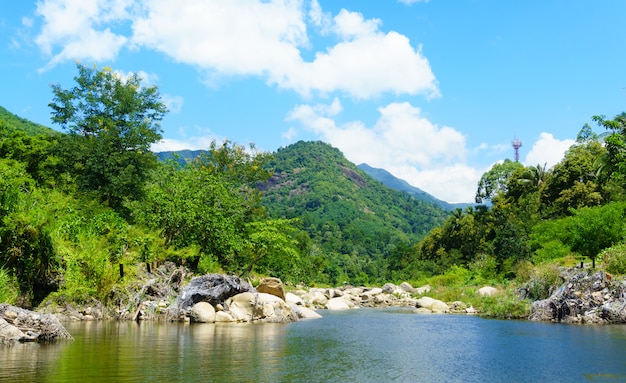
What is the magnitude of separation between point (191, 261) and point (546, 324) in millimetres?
20267

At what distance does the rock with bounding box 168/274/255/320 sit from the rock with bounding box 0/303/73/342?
9244 mm

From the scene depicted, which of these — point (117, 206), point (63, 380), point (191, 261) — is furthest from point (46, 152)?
point (63, 380)

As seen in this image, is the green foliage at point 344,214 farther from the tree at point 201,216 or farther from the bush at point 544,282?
the bush at point 544,282

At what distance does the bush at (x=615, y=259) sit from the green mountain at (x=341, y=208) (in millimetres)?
92408

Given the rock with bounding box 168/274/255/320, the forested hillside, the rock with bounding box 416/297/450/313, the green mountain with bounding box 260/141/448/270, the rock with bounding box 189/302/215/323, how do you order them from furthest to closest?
the green mountain with bounding box 260/141/448/270
the rock with bounding box 416/297/450/313
the rock with bounding box 168/274/255/320
the rock with bounding box 189/302/215/323
the forested hillside

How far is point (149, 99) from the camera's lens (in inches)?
1625

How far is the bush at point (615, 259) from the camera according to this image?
94.1 feet

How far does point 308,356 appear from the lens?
15.5 meters

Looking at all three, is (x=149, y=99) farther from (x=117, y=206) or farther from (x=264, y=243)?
(x=264, y=243)

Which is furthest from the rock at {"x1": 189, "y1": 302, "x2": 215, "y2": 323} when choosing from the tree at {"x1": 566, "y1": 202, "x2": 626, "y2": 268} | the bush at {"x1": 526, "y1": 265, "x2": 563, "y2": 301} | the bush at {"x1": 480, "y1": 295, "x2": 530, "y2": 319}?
the tree at {"x1": 566, "y1": 202, "x2": 626, "y2": 268}

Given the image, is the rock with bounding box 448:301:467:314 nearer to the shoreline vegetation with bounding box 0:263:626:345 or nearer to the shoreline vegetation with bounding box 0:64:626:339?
the shoreline vegetation with bounding box 0:64:626:339

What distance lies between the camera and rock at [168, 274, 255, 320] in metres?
25.5

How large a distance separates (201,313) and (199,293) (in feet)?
3.24

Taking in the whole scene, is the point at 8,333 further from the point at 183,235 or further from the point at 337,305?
the point at 337,305
